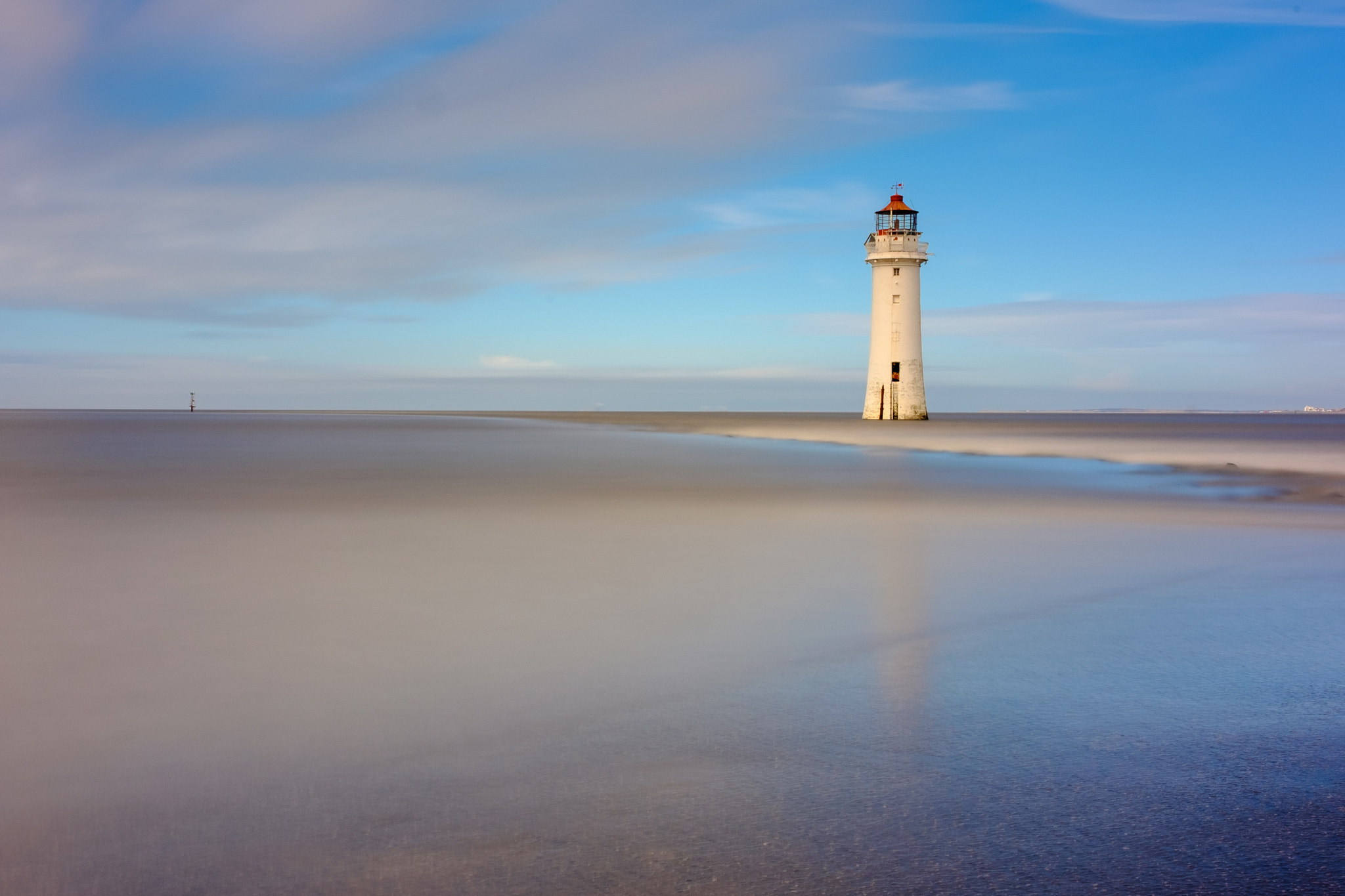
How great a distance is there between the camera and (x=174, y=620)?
6.66 meters

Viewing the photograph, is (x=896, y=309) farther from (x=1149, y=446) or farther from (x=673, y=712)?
(x=673, y=712)

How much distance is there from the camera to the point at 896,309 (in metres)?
44.8

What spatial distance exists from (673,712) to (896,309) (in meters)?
41.9

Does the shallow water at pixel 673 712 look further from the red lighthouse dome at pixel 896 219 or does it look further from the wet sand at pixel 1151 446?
the red lighthouse dome at pixel 896 219

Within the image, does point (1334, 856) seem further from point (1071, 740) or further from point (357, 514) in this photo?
point (357, 514)

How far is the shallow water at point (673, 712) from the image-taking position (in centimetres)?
304

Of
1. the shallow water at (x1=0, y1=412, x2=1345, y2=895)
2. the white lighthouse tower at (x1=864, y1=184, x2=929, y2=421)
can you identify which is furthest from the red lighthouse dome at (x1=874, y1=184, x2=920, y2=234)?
the shallow water at (x1=0, y1=412, x2=1345, y2=895)

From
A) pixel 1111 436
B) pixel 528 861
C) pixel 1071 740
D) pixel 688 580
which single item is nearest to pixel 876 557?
pixel 688 580

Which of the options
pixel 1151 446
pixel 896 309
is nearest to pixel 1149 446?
pixel 1151 446

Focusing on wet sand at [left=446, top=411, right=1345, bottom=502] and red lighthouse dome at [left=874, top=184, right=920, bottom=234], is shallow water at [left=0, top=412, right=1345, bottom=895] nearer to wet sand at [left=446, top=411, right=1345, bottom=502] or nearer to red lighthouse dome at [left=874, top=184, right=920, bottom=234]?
wet sand at [left=446, top=411, right=1345, bottom=502]

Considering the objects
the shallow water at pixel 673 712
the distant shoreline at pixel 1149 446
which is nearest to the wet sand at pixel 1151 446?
the distant shoreline at pixel 1149 446

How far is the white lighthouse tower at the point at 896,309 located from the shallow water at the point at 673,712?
114ft

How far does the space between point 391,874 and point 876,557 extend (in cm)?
703

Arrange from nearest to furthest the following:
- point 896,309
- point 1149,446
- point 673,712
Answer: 1. point 673,712
2. point 1149,446
3. point 896,309
